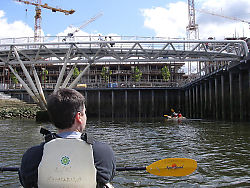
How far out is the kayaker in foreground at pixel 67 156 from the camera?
122 inches

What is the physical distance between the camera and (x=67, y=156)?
3104mm

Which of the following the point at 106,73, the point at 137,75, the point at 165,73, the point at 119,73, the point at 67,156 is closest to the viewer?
the point at 67,156

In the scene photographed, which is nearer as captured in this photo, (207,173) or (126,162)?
(207,173)

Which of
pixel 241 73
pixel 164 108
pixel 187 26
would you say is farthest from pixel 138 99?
pixel 187 26

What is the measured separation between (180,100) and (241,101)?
85.0 ft

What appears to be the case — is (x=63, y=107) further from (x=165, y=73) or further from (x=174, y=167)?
(x=165, y=73)

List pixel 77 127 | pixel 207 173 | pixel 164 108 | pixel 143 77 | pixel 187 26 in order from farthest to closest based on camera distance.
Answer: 1. pixel 187 26
2. pixel 143 77
3. pixel 164 108
4. pixel 207 173
5. pixel 77 127

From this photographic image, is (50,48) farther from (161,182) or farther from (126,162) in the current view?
(161,182)

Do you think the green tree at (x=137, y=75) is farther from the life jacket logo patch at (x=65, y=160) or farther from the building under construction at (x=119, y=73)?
the life jacket logo patch at (x=65, y=160)

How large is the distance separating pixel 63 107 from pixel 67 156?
1.86ft

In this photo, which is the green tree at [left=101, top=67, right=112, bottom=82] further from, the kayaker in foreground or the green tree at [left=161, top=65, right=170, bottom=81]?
the kayaker in foreground

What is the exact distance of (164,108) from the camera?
174ft

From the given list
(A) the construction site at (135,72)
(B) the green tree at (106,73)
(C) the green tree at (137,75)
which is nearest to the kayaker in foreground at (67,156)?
(A) the construction site at (135,72)

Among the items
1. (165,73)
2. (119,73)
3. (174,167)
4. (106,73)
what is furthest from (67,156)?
(119,73)
